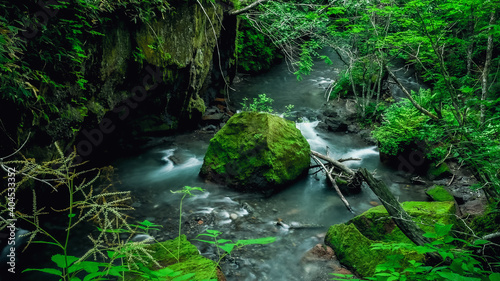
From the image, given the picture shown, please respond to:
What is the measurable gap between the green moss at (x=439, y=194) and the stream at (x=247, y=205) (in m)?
0.42

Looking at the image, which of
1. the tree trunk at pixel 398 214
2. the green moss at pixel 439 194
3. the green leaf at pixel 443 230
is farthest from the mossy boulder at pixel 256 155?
the green leaf at pixel 443 230

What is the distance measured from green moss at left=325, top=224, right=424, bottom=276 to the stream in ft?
1.30

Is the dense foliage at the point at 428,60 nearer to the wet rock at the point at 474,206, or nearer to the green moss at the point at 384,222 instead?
the green moss at the point at 384,222

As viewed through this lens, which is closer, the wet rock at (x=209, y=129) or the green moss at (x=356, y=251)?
the green moss at (x=356, y=251)

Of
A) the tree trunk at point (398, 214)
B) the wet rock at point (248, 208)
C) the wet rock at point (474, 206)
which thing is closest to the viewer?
the tree trunk at point (398, 214)

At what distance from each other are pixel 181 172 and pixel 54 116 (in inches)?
142

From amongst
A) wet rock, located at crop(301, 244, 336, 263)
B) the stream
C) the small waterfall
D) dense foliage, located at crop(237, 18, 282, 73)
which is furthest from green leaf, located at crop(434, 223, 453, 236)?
dense foliage, located at crop(237, 18, 282, 73)

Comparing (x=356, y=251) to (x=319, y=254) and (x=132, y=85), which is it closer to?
(x=319, y=254)

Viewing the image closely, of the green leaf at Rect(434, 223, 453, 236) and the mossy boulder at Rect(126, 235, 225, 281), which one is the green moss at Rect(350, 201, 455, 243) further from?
the mossy boulder at Rect(126, 235, 225, 281)

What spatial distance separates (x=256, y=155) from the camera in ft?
21.5

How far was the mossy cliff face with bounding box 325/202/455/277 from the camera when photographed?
3869mm

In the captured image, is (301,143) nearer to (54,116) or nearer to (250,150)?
(250,150)

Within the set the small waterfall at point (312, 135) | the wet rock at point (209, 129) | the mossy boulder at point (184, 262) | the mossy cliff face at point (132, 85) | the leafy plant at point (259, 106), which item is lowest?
the small waterfall at point (312, 135)

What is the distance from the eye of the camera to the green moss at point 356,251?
374 cm
